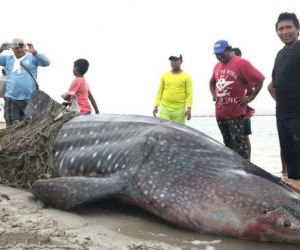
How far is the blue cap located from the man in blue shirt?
9.75 ft

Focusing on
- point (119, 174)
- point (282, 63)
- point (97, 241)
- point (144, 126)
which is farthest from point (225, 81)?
point (97, 241)

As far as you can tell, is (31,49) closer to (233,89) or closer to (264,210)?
(233,89)

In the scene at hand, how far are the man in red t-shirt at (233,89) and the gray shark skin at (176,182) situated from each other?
2.19m

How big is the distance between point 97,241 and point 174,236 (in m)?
0.69

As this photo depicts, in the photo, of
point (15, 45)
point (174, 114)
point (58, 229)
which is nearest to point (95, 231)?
point (58, 229)

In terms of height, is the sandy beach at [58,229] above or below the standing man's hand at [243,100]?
below

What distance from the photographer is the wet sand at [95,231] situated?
129 inches

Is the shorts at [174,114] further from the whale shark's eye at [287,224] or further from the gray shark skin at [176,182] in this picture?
the whale shark's eye at [287,224]

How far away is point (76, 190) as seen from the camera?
4.23 meters

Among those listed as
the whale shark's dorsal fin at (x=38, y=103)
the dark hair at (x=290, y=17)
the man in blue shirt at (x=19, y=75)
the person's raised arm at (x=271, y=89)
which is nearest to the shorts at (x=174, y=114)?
the man in blue shirt at (x=19, y=75)

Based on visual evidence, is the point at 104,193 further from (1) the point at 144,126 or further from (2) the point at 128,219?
(1) the point at 144,126

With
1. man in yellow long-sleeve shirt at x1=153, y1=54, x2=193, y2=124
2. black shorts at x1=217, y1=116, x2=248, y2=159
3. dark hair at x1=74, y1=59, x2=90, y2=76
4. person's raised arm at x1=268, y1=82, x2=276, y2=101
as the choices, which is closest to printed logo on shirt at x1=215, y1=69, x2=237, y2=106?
black shorts at x1=217, y1=116, x2=248, y2=159

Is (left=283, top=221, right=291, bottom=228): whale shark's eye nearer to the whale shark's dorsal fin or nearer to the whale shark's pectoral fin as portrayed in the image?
the whale shark's pectoral fin

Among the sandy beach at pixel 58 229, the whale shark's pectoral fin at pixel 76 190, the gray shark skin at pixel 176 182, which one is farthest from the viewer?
the whale shark's pectoral fin at pixel 76 190
